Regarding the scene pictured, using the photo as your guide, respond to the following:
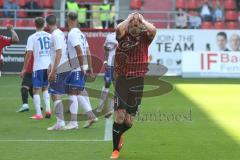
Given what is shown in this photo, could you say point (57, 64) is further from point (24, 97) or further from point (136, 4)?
point (136, 4)

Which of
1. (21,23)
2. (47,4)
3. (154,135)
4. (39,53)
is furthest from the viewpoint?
(47,4)

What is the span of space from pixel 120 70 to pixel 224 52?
16076 mm

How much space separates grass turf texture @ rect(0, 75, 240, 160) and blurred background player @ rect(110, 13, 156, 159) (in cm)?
55

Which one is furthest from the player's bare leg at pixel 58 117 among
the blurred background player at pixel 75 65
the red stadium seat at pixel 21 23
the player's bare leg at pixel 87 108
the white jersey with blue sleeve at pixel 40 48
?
the red stadium seat at pixel 21 23

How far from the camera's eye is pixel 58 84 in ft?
42.8

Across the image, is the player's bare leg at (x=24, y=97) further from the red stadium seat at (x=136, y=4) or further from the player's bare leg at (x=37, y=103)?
the red stadium seat at (x=136, y=4)

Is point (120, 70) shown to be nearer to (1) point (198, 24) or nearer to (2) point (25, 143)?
(2) point (25, 143)

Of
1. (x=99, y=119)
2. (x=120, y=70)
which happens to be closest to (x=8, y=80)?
(x=99, y=119)

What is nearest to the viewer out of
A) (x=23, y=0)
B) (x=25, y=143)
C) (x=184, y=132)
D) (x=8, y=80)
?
(x=25, y=143)

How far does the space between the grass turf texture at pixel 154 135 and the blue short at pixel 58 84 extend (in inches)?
31.9

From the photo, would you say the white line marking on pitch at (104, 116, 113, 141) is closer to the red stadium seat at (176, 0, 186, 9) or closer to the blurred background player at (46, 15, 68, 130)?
the blurred background player at (46, 15, 68, 130)

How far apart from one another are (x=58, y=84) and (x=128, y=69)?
2993 mm

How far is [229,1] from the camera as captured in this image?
111 ft

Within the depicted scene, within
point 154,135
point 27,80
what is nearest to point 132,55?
point 154,135
